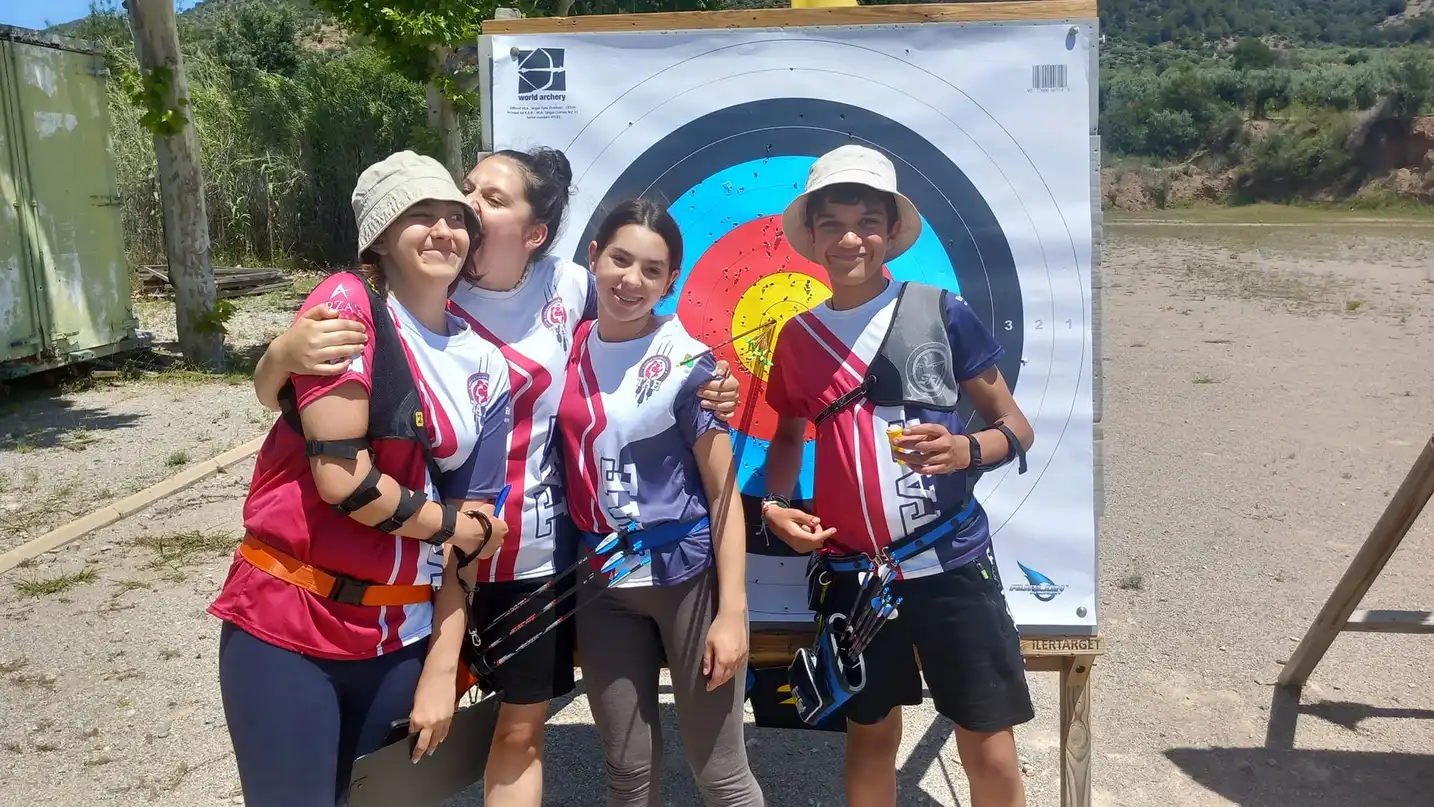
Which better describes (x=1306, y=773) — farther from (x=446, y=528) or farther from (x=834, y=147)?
(x=446, y=528)

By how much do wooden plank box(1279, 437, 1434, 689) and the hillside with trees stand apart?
6490 millimetres

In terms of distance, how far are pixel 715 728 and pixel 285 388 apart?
849 millimetres

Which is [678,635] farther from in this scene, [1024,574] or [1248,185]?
[1248,185]

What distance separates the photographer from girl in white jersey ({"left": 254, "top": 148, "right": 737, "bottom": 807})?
5.47 feet

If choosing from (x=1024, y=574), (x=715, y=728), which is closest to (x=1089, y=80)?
(x=1024, y=574)

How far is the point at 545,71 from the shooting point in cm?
212

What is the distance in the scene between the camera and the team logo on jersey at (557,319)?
1721 millimetres

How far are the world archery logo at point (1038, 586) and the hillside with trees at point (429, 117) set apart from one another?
20.0 ft

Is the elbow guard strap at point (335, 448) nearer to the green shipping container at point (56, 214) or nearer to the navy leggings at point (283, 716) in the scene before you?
the navy leggings at point (283, 716)

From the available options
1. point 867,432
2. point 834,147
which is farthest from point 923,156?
point 867,432

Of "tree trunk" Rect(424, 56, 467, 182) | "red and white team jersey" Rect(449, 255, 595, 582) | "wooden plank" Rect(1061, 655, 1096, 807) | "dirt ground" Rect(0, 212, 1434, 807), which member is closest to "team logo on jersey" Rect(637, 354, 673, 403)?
"red and white team jersey" Rect(449, 255, 595, 582)

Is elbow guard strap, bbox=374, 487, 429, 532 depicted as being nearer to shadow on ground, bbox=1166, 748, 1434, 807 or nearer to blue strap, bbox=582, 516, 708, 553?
blue strap, bbox=582, 516, 708, 553

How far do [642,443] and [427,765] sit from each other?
2.01 ft

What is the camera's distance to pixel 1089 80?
1964 millimetres
